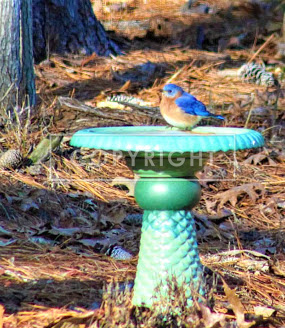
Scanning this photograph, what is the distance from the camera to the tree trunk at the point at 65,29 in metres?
6.43

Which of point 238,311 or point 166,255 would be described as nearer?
point 238,311

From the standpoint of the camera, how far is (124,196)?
423cm

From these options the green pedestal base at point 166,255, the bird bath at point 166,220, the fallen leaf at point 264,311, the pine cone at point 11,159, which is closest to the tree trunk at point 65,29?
the pine cone at point 11,159

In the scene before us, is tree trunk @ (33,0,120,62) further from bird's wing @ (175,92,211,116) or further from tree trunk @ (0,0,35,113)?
bird's wing @ (175,92,211,116)

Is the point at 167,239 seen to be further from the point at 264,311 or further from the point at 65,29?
the point at 65,29

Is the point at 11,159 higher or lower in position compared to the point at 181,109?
lower

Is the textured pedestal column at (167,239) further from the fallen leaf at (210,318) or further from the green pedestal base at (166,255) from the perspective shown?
the fallen leaf at (210,318)

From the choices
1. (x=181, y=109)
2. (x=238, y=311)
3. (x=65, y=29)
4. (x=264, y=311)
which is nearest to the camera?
(x=238, y=311)

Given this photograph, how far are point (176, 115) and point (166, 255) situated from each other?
2.29 ft

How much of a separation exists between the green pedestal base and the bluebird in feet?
1.74

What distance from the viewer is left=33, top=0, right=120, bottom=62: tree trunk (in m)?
6.43

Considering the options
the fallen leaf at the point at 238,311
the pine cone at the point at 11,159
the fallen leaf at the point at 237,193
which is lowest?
the fallen leaf at the point at 237,193

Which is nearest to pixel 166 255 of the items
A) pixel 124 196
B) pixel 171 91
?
pixel 171 91

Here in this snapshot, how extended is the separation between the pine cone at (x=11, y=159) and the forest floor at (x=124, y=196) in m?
0.06
